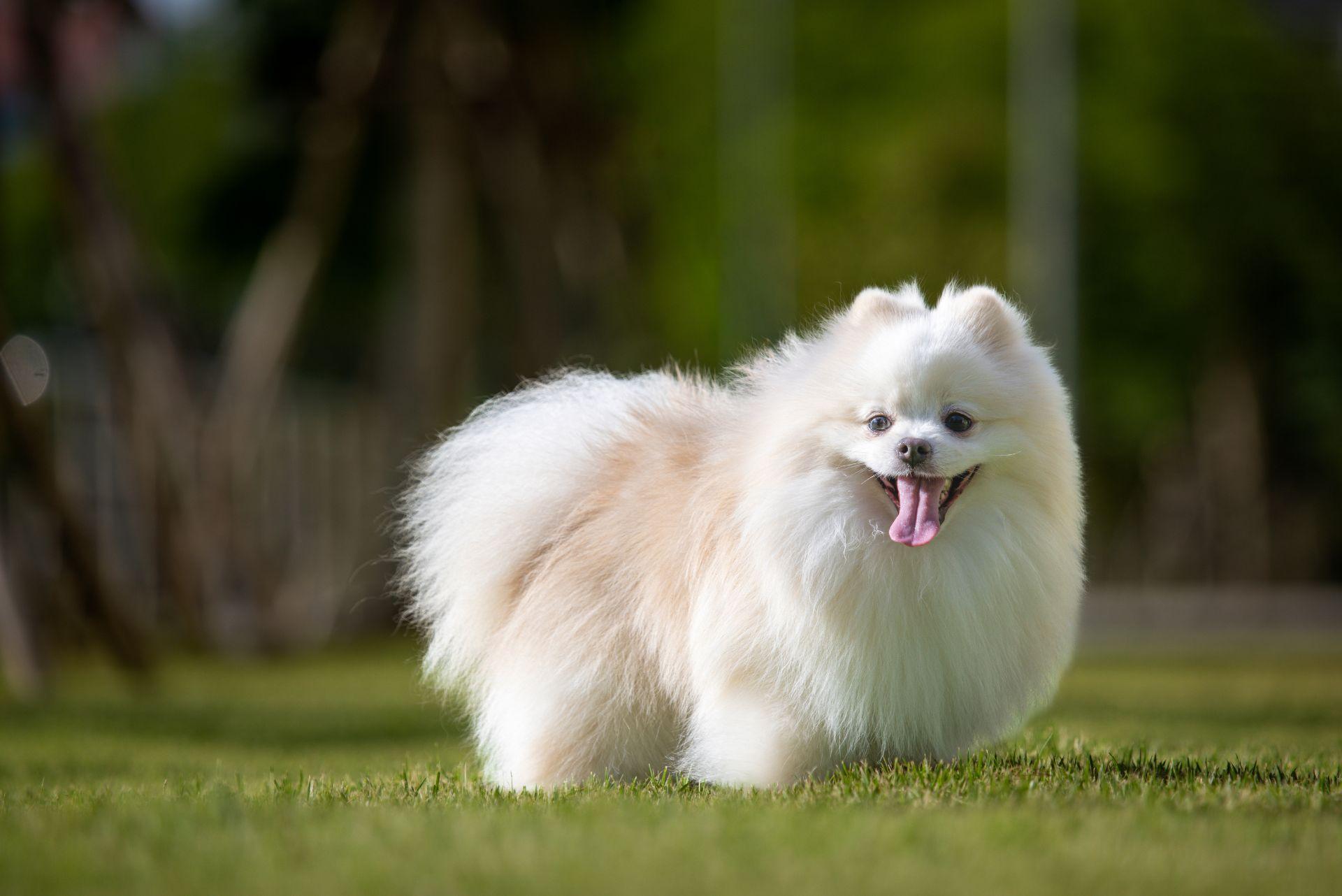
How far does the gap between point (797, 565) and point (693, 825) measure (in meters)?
0.94

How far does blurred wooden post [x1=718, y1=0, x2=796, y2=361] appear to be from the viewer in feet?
81.5

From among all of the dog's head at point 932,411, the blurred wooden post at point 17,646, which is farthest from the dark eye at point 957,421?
the blurred wooden post at point 17,646

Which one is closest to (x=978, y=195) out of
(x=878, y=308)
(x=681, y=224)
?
(x=681, y=224)

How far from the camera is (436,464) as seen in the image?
575 centimetres

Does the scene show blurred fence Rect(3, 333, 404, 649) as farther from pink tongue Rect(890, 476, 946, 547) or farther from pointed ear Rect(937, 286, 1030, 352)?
pink tongue Rect(890, 476, 946, 547)

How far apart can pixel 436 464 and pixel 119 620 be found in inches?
195

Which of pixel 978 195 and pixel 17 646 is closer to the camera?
pixel 17 646

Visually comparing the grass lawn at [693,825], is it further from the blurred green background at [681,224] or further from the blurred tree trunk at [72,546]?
the blurred green background at [681,224]

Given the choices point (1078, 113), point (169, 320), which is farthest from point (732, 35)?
point (169, 320)

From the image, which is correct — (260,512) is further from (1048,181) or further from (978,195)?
(978,195)

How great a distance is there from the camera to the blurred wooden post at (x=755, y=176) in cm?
2483

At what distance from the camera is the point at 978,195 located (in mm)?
24109

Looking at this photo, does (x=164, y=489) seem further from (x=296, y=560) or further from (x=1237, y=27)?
(x=1237, y=27)

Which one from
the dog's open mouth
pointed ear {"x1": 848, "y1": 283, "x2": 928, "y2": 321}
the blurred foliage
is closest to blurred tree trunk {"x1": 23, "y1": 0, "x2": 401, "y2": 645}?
the blurred foliage
